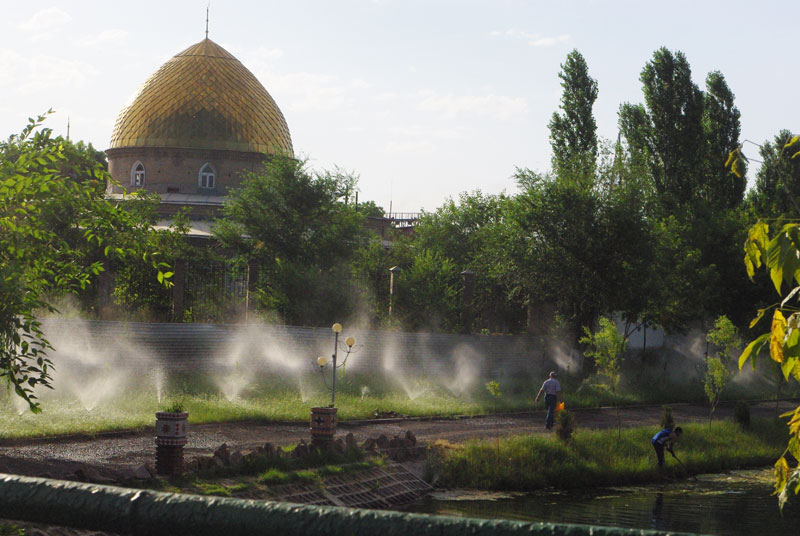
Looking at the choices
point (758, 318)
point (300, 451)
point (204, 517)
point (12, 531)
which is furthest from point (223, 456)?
point (204, 517)

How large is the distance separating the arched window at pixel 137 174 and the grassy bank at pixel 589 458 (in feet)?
108

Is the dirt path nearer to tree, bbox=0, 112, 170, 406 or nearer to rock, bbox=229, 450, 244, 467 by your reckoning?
rock, bbox=229, 450, 244, 467

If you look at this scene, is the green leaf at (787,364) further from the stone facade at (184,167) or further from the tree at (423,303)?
the stone facade at (184,167)

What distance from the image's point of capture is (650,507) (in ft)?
61.4

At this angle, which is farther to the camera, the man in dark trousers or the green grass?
the man in dark trousers

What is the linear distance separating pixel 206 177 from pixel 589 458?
107 feet

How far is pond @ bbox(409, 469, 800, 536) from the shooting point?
16922 millimetres

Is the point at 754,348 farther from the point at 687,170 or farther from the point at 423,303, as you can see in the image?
the point at 687,170

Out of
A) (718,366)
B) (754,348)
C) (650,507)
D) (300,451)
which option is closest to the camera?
(754,348)

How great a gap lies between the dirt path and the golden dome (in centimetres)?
2714

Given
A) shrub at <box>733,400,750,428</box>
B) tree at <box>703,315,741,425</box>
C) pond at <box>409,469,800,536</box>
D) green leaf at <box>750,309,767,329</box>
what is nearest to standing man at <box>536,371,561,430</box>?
pond at <box>409,469,800,536</box>

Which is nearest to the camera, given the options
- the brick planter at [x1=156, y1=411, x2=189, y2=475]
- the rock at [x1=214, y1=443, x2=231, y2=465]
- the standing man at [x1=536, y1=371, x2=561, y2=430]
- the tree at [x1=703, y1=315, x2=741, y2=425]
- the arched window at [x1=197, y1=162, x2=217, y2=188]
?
the brick planter at [x1=156, y1=411, x2=189, y2=475]

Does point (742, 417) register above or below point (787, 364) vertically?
below

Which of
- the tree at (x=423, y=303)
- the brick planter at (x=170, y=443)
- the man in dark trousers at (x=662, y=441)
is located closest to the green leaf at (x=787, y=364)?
the brick planter at (x=170, y=443)
